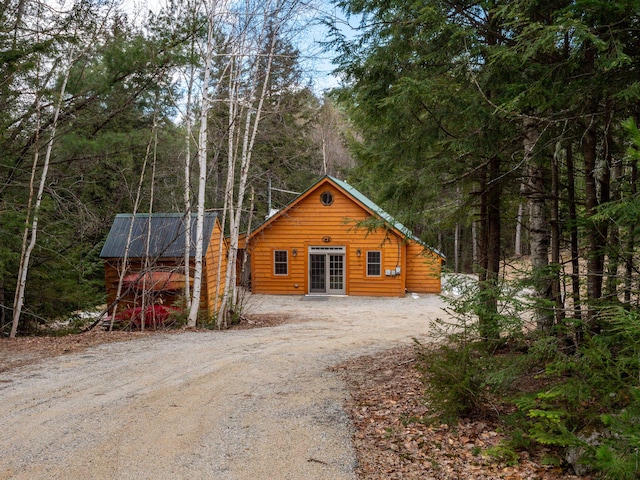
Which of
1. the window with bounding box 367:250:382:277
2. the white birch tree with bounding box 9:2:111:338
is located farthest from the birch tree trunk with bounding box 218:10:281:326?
the window with bounding box 367:250:382:277

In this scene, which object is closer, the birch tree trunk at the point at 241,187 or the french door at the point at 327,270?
the birch tree trunk at the point at 241,187

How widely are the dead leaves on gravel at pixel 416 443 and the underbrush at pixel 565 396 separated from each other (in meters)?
0.14

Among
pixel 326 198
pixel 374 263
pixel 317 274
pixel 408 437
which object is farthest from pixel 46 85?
pixel 374 263

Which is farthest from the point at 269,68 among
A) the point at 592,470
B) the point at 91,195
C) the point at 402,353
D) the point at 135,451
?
the point at 91,195

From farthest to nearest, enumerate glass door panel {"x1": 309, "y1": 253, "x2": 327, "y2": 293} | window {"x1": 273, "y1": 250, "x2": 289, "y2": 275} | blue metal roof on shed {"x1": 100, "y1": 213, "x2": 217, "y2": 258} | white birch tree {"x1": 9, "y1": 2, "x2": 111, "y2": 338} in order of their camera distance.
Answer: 1. window {"x1": 273, "y1": 250, "x2": 289, "y2": 275}
2. glass door panel {"x1": 309, "y1": 253, "x2": 327, "y2": 293}
3. blue metal roof on shed {"x1": 100, "y1": 213, "x2": 217, "y2": 258}
4. white birch tree {"x1": 9, "y1": 2, "x2": 111, "y2": 338}

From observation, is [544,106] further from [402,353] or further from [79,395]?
[79,395]

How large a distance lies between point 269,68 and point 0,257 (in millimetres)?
7087

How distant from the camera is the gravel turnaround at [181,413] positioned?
4129 millimetres

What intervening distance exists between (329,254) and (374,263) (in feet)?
6.64

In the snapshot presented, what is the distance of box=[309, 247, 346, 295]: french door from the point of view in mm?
21172

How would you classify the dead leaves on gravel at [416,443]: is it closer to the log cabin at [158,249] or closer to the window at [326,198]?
the log cabin at [158,249]

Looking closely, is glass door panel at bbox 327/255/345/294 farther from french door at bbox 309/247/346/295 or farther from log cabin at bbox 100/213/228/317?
log cabin at bbox 100/213/228/317

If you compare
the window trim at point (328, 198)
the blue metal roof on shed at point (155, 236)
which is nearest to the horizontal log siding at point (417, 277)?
the window trim at point (328, 198)

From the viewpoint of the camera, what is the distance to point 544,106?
4695mm
